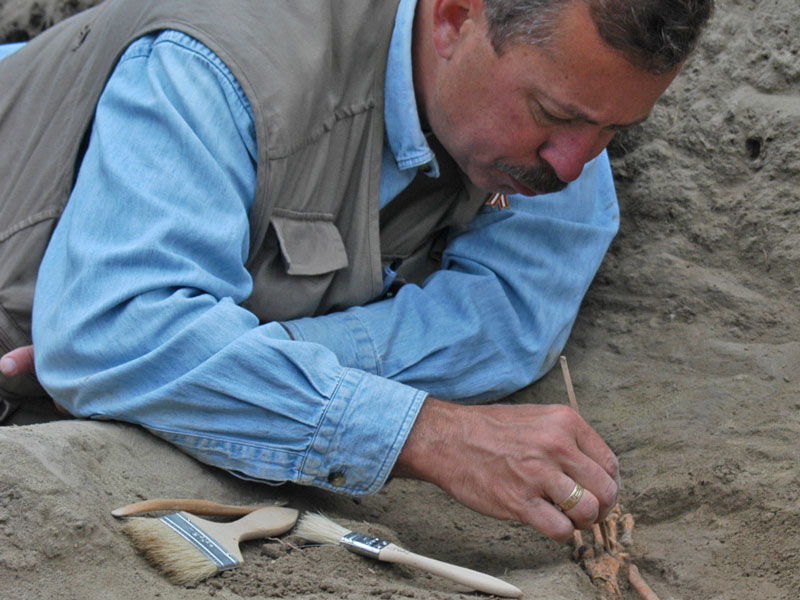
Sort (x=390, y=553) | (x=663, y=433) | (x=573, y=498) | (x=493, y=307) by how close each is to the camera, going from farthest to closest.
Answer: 1. (x=493, y=307)
2. (x=663, y=433)
3. (x=573, y=498)
4. (x=390, y=553)

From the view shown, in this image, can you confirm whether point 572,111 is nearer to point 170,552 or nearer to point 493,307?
point 493,307

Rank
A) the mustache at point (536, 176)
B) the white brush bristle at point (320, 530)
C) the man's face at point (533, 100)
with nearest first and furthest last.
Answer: the white brush bristle at point (320, 530) → the man's face at point (533, 100) → the mustache at point (536, 176)

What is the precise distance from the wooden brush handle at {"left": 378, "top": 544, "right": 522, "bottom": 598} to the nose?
2.51 feet

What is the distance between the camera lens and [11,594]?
1048mm

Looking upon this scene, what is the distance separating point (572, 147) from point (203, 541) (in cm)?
94

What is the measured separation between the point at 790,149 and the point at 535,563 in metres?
1.16

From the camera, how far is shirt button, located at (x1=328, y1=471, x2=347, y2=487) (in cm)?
145

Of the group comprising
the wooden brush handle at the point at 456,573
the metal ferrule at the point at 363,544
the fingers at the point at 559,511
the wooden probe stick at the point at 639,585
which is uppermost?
the metal ferrule at the point at 363,544

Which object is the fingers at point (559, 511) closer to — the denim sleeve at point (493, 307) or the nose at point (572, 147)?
the denim sleeve at point (493, 307)

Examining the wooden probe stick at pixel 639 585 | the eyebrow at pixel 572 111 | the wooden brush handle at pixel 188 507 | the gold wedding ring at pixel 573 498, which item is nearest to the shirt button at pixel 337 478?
the wooden brush handle at pixel 188 507

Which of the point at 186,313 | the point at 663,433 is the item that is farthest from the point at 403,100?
the point at 663,433

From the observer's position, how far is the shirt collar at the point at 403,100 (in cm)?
170

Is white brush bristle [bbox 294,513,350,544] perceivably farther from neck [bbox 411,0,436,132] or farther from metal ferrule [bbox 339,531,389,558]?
neck [bbox 411,0,436,132]

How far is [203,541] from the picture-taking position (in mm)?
1241
